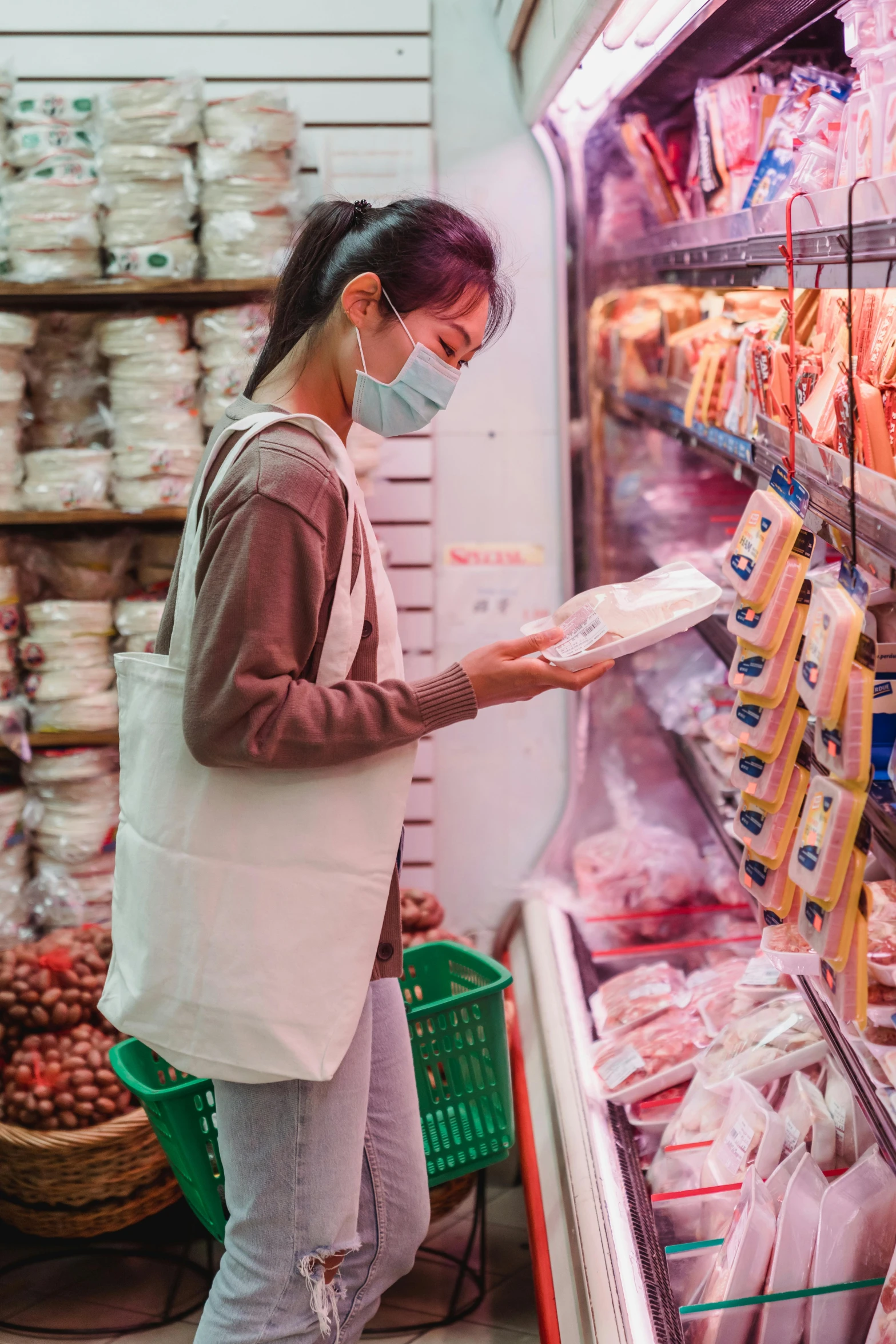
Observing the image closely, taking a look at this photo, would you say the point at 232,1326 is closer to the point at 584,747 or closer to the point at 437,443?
the point at 584,747

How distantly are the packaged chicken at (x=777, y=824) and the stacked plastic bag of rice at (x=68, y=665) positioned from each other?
78.7 inches

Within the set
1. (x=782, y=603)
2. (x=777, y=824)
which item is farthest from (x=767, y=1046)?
(x=782, y=603)

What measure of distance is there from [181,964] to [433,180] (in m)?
2.47

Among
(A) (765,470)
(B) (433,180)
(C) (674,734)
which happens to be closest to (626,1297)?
(A) (765,470)

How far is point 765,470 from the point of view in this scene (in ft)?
5.75

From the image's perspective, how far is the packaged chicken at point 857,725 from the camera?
1.18 meters

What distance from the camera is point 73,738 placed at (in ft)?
10.1

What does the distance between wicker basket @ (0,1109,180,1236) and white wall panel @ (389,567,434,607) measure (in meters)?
1.57

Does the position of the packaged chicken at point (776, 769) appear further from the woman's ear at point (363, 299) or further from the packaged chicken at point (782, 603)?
the woman's ear at point (363, 299)

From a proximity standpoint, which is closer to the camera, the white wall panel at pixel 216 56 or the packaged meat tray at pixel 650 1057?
the packaged meat tray at pixel 650 1057

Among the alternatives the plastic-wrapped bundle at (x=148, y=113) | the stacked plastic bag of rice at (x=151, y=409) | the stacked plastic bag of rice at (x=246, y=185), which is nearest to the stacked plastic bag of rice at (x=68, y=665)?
the stacked plastic bag of rice at (x=151, y=409)

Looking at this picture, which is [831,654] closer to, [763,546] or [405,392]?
[763,546]

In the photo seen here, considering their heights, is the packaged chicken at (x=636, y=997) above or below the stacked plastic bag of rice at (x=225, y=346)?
below

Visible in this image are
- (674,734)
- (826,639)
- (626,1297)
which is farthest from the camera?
(674,734)
